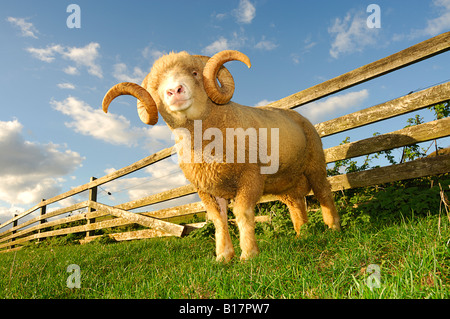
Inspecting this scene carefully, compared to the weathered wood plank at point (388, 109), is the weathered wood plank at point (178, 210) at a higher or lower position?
lower

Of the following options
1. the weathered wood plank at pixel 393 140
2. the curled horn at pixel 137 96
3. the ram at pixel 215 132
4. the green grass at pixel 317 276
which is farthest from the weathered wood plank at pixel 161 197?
the curled horn at pixel 137 96

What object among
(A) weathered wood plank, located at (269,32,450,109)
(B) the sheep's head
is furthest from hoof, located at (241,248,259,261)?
(A) weathered wood plank, located at (269,32,450,109)

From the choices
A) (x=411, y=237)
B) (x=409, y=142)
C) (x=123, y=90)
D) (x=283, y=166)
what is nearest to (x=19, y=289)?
(x=123, y=90)

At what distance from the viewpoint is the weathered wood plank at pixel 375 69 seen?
3.38 meters

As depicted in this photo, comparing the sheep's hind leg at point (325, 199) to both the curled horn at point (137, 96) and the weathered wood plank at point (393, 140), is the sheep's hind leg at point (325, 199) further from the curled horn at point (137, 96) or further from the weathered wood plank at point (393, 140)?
the curled horn at point (137, 96)

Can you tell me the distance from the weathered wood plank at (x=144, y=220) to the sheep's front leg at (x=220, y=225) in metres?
2.85

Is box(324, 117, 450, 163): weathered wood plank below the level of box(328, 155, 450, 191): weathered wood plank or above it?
above

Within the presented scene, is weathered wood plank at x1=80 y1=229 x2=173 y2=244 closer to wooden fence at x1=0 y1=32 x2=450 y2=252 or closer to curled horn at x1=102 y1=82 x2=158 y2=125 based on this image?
wooden fence at x1=0 y1=32 x2=450 y2=252

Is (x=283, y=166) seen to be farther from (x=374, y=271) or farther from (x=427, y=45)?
(x=427, y=45)

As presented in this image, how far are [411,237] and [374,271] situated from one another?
547 millimetres

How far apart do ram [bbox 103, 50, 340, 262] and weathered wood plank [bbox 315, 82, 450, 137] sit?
172cm

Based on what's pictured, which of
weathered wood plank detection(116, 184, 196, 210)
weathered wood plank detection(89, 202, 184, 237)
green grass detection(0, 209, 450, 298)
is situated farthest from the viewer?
weathered wood plank detection(116, 184, 196, 210)

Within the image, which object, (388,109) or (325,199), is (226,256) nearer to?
(325,199)

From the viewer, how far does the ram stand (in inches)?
90.9
